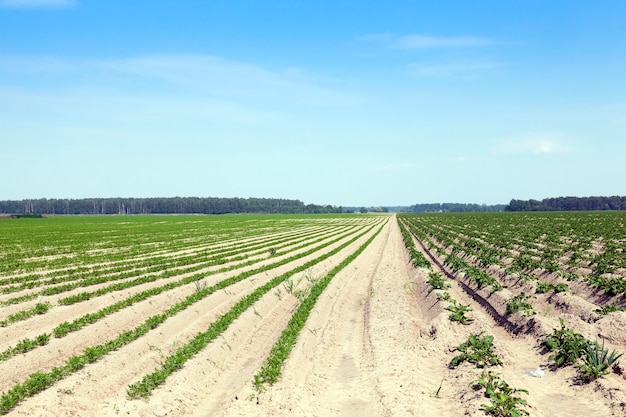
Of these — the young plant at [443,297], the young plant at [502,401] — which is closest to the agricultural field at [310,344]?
the young plant at [502,401]

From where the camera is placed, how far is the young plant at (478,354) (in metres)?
8.62

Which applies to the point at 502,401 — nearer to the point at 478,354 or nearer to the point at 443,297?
the point at 478,354

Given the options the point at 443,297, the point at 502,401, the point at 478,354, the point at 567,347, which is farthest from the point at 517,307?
the point at 502,401

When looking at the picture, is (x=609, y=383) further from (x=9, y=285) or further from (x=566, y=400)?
(x=9, y=285)

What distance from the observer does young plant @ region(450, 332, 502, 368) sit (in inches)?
339

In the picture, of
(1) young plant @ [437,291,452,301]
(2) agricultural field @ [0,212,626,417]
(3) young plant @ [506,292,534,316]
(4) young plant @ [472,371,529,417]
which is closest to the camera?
(4) young plant @ [472,371,529,417]

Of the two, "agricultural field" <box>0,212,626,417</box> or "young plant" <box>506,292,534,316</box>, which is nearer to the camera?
"agricultural field" <box>0,212,626,417</box>

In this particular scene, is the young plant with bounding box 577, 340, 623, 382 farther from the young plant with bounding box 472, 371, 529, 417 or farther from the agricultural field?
the young plant with bounding box 472, 371, 529, 417

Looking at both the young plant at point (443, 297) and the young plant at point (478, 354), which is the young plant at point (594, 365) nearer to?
the young plant at point (478, 354)

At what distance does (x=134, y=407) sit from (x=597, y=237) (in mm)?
35043

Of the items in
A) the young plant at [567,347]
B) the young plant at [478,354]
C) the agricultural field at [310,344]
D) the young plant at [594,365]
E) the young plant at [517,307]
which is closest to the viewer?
the agricultural field at [310,344]

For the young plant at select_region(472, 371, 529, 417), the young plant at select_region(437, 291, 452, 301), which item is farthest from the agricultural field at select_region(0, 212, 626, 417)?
the young plant at select_region(437, 291, 452, 301)

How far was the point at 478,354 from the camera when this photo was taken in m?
8.73

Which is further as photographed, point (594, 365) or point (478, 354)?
point (478, 354)
